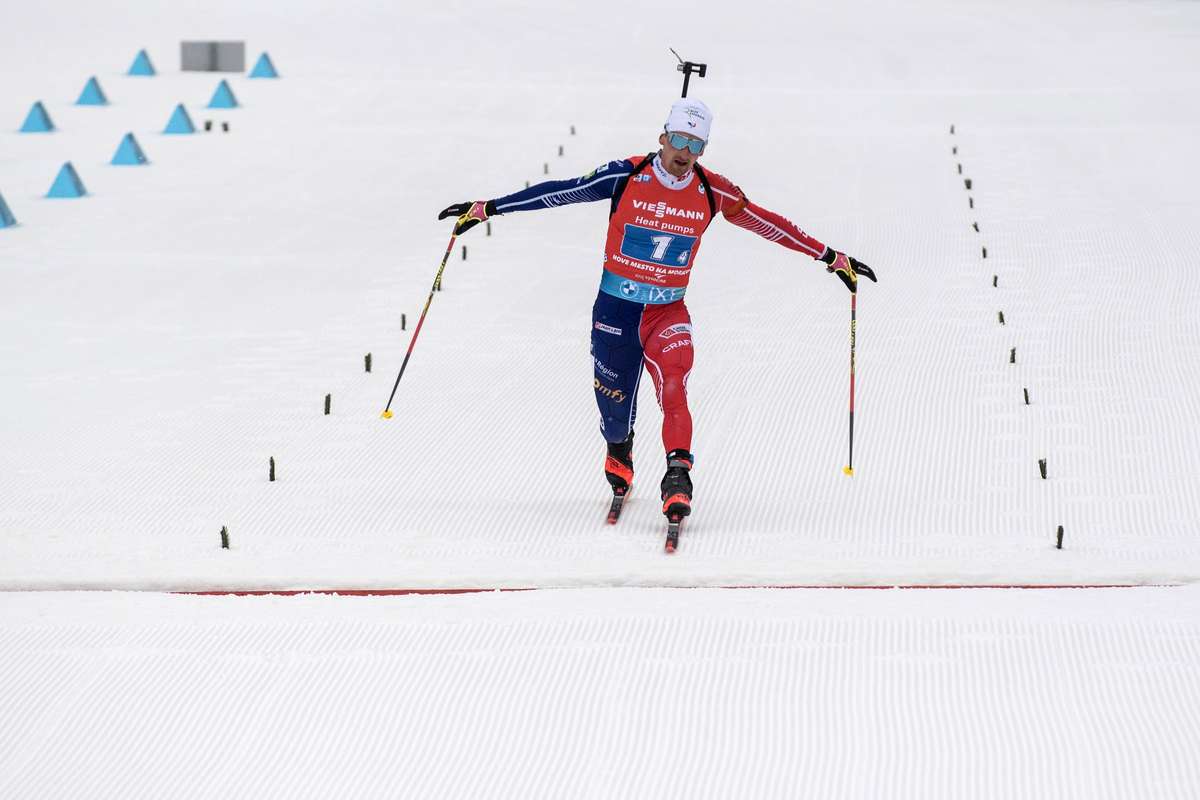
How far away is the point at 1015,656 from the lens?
3.89m

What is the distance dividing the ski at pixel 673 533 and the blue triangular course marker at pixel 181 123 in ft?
29.9

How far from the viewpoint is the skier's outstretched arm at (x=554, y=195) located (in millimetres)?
4891

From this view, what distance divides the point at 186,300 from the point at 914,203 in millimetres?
4685

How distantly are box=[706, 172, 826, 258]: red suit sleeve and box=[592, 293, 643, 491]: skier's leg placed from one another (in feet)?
1.41

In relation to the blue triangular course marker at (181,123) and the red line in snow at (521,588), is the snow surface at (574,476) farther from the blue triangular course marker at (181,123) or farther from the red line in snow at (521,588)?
the blue triangular course marker at (181,123)

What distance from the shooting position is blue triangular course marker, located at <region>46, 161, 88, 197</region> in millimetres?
10469

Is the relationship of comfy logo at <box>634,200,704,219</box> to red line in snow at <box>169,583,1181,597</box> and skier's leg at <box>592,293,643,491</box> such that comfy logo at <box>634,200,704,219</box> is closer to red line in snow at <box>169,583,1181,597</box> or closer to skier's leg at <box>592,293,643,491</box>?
skier's leg at <box>592,293,643,491</box>

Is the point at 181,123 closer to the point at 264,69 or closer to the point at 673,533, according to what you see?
the point at 264,69

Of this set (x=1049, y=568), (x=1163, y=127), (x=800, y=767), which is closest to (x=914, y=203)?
(x=1163, y=127)

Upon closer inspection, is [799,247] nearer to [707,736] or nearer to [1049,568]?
[1049,568]

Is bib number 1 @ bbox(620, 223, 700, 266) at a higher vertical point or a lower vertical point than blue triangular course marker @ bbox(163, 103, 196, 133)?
lower

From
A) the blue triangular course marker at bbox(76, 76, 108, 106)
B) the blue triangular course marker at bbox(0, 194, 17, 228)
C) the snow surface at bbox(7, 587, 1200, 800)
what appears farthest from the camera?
the blue triangular course marker at bbox(76, 76, 108, 106)

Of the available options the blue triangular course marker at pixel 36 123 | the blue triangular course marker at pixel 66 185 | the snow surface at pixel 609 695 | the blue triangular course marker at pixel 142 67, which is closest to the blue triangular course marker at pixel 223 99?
the blue triangular course marker at pixel 36 123

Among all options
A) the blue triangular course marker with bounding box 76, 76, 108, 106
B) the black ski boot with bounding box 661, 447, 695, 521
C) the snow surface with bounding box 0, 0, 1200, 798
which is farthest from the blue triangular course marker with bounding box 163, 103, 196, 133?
the black ski boot with bounding box 661, 447, 695, 521
